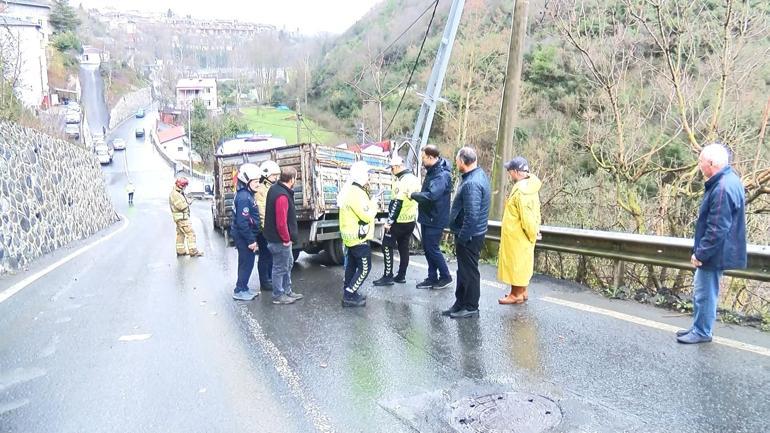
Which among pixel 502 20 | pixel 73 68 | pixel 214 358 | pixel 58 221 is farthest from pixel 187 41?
pixel 214 358

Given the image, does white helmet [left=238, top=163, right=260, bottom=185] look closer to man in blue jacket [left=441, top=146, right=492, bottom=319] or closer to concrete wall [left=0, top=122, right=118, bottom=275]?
man in blue jacket [left=441, top=146, right=492, bottom=319]

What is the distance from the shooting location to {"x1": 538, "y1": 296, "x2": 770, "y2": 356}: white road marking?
4.78 m

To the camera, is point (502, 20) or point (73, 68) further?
point (73, 68)

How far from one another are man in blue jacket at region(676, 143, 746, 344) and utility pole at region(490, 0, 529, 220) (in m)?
4.87

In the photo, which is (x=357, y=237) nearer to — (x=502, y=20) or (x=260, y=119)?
(x=502, y=20)

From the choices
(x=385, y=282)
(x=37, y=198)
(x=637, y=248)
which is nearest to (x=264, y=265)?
(x=385, y=282)

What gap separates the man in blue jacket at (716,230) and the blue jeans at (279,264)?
4401mm

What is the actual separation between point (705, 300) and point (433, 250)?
10.9ft

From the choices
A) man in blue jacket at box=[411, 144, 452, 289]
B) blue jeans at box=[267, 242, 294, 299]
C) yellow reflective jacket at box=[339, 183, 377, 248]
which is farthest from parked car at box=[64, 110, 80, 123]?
yellow reflective jacket at box=[339, 183, 377, 248]

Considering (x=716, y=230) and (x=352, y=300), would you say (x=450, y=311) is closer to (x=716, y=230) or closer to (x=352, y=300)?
(x=352, y=300)

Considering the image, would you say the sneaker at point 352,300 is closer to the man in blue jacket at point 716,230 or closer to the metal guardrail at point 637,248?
the metal guardrail at point 637,248

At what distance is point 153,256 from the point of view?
1212 cm

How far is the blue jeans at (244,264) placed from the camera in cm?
741

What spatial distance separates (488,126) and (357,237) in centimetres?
2588
